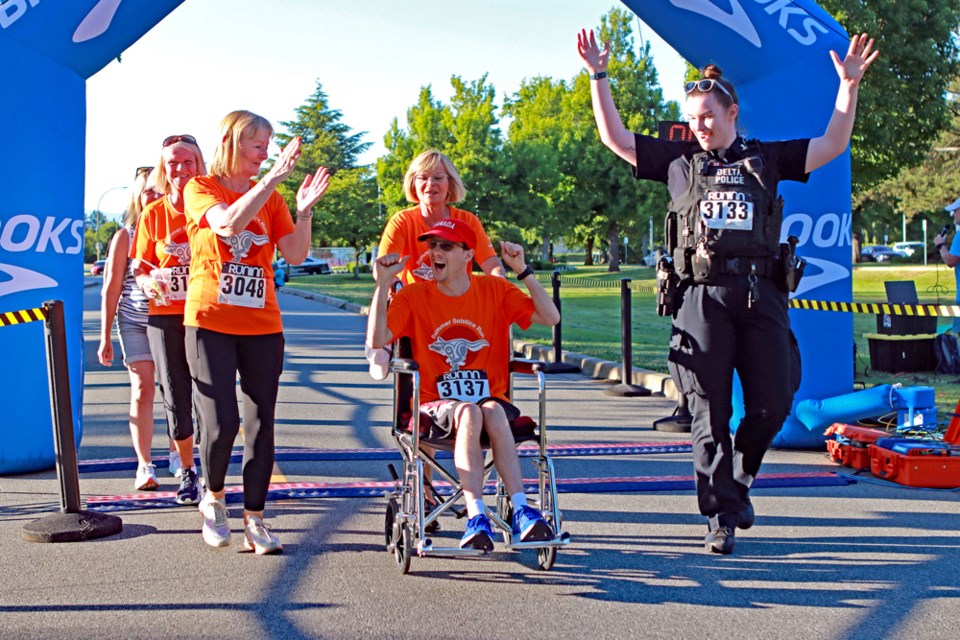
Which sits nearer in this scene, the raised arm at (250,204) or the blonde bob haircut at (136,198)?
the raised arm at (250,204)

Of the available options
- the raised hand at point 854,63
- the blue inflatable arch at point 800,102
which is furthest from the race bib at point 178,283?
the blue inflatable arch at point 800,102

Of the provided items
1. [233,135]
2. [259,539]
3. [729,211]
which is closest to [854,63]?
[729,211]

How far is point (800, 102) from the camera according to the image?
786 cm

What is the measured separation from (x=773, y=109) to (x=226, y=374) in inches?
180

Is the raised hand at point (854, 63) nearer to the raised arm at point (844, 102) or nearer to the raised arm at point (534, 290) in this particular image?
the raised arm at point (844, 102)

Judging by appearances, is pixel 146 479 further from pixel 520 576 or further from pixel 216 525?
pixel 520 576

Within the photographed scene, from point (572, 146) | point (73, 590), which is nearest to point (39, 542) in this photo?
point (73, 590)

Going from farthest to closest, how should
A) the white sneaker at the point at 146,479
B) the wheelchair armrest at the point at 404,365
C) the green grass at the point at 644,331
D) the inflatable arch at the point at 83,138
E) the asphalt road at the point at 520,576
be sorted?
the green grass at the point at 644,331, the inflatable arch at the point at 83,138, the white sneaker at the point at 146,479, the wheelchair armrest at the point at 404,365, the asphalt road at the point at 520,576

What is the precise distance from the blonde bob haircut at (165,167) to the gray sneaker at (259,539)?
2094 mm

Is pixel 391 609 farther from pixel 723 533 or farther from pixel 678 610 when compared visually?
pixel 723 533

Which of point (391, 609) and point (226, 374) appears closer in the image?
point (391, 609)

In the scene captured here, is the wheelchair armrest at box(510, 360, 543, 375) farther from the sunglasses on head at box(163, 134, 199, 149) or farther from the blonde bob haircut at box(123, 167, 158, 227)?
the blonde bob haircut at box(123, 167, 158, 227)

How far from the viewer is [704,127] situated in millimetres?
5273

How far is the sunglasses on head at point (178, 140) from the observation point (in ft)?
20.9
